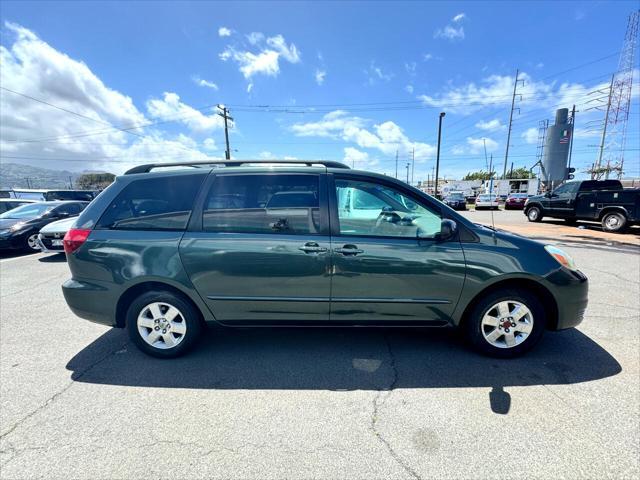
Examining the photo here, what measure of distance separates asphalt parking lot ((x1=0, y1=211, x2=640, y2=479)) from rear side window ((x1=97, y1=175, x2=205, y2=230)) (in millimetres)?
1323

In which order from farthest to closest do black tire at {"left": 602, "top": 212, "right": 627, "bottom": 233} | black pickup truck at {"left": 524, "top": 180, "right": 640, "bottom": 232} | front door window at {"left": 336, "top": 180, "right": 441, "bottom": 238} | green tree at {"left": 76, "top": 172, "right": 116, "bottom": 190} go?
green tree at {"left": 76, "top": 172, "right": 116, "bottom": 190}
black tire at {"left": 602, "top": 212, "right": 627, "bottom": 233}
black pickup truck at {"left": 524, "top": 180, "right": 640, "bottom": 232}
front door window at {"left": 336, "top": 180, "right": 441, "bottom": 238}

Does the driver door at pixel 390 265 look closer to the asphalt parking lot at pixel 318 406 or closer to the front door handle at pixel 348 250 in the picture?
the front door handle at pixel 348 250

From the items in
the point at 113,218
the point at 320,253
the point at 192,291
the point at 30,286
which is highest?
the point at 113,218

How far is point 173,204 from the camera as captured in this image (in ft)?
9.20

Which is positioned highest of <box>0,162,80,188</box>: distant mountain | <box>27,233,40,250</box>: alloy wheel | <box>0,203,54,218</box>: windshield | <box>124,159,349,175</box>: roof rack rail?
<box>0,162,80,188</box>: distant mountain

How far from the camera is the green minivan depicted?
2.64 metres

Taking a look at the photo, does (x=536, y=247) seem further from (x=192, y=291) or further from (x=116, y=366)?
(x=116, y=366)

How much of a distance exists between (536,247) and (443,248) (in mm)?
925

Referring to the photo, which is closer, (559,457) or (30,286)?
(559,457)

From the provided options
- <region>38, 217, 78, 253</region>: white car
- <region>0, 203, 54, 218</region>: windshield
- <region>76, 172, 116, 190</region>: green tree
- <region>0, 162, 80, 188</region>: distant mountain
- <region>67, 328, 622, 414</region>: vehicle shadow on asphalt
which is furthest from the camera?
<region>76, 172, 116, 190</region>: green tree

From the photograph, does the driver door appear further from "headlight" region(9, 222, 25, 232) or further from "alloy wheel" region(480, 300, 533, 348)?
"headlight" region(9, 222, 25, 232)

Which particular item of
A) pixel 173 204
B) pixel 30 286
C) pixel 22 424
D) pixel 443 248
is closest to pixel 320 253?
pixel 443 248

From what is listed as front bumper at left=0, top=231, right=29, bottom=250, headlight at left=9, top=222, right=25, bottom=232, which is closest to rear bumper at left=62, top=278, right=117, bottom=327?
front bumper at left=0, top=231, right=29, bottom=250

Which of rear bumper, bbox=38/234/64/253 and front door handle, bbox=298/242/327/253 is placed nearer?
front door handle, bbox=298/242/327/253
